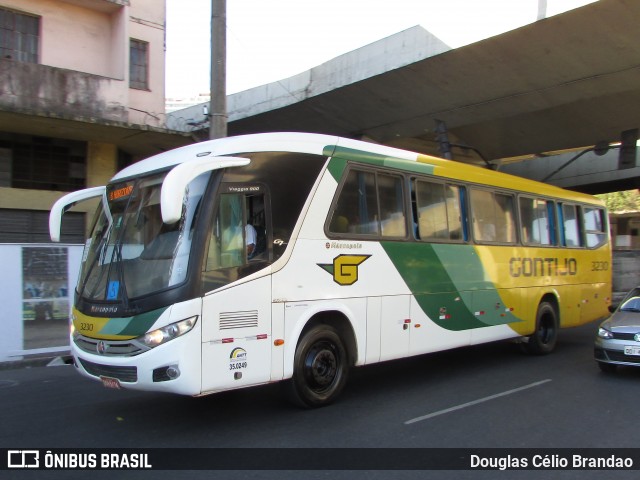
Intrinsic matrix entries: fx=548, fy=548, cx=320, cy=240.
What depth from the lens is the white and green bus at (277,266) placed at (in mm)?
5395

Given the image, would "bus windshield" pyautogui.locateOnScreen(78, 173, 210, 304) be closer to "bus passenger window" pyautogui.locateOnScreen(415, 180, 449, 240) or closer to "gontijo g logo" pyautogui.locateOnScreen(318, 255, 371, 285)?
"gontijo g logo" pyautogui.locateOnScreen(318, 255, 371, 285)

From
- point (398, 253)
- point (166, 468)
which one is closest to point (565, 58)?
point (398, 253)

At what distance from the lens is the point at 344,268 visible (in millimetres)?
6848

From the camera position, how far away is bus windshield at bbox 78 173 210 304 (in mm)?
5508

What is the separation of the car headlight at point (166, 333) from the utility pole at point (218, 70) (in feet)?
18.5

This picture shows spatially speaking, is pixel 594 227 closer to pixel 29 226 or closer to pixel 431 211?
pixel 431 211

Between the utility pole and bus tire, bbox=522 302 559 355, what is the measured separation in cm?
704

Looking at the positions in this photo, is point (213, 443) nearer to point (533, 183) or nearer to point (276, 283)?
point (276, 283)

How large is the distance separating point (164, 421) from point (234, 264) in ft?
6.80

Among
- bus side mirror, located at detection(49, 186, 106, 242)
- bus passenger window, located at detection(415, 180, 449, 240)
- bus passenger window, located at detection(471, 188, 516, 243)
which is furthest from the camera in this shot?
bus passenger window, located at detection(471, 188, 516, 243)

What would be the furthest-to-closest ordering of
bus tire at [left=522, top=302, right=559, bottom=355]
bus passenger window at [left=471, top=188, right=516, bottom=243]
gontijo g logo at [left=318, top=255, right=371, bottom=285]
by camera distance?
1. bus tire at [left=522, top=302, right=559, bottom=355]
2. bus passenger window at [left=471, top=188, right=516, bottom=243]
3. gontijo g logo at [left=318, top=255, right=371, bottom=285]

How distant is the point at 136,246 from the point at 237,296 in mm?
1221

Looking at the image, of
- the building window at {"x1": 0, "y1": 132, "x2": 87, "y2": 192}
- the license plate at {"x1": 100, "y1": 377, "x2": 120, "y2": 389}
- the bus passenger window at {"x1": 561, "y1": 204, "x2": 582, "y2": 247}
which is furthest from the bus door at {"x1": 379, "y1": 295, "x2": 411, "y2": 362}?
the building window at {"x1": 0, "y1": 132, "x2": 87, "y2": 192}

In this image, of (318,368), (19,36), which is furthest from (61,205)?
(19,36)
